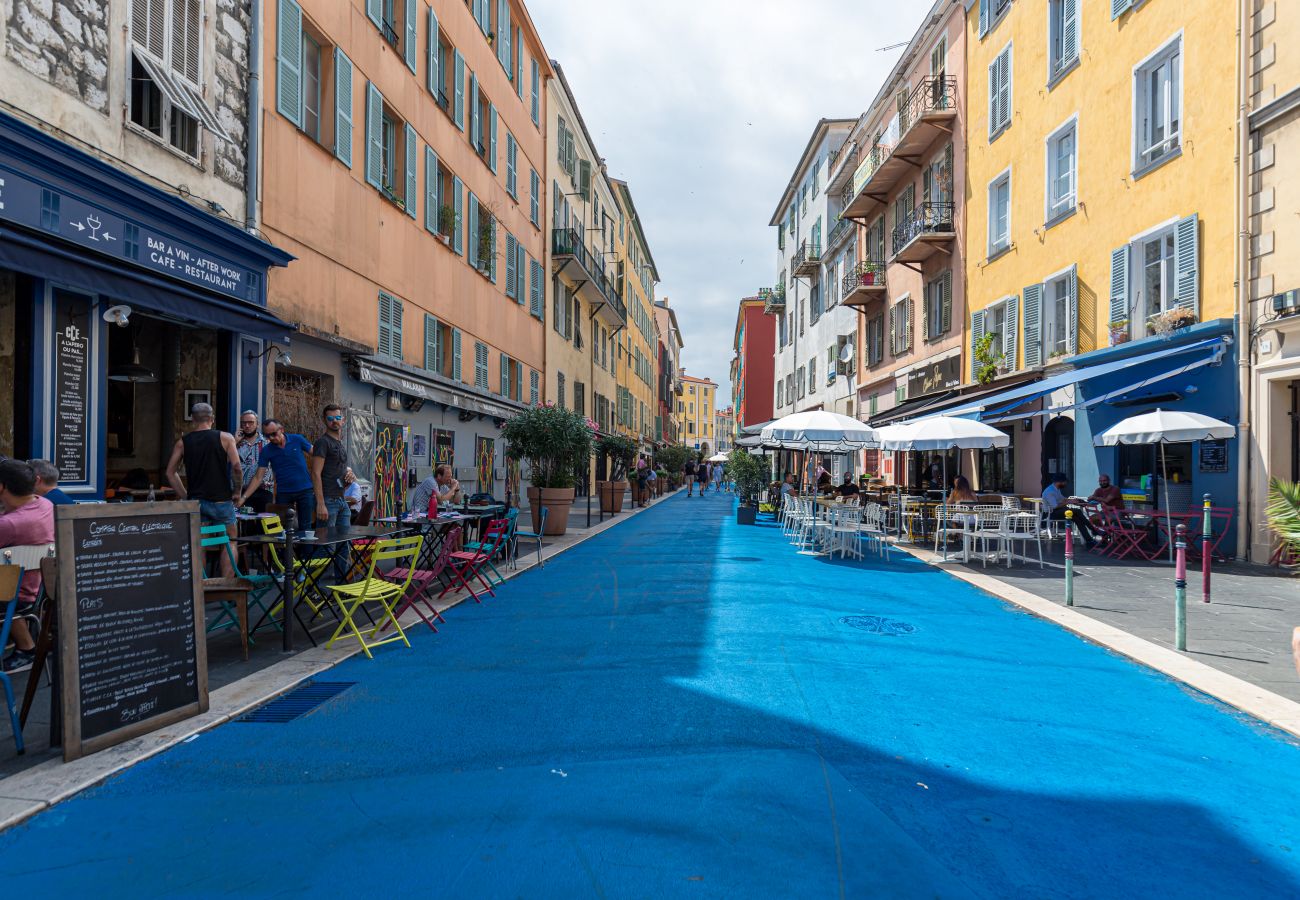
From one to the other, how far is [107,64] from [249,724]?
7.03 metres

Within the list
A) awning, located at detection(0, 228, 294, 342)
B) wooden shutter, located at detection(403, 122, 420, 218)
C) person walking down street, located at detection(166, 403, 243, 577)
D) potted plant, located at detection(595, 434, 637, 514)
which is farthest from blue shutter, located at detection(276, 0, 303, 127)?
potted plant, located at detection(595, 434, 637, 514)

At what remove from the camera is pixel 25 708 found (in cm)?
417

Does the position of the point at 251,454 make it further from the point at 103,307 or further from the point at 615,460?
the point at 615,460

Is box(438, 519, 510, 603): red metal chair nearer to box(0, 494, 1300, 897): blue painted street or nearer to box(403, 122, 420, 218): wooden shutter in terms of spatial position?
box(0, 494, 1300, 897): blue painted street

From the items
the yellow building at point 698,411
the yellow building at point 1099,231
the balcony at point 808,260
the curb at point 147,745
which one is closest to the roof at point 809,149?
the balcony at point 808,260

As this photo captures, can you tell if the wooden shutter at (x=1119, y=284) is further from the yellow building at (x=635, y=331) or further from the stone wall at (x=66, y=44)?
the yellow building at (x=635, y=331)

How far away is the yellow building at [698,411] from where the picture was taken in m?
136

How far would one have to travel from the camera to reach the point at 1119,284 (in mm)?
14727

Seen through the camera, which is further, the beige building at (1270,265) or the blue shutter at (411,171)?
the blue shutter at (411,171)

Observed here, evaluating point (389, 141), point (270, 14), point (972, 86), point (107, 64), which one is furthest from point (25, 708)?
point (972, 86)

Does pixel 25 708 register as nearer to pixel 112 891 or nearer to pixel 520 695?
pixel 112 891

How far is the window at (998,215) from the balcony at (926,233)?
162cm

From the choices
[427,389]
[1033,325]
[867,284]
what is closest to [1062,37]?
[1033,325]

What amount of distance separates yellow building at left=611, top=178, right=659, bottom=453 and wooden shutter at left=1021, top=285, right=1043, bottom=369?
24.4 metres
